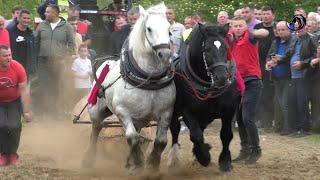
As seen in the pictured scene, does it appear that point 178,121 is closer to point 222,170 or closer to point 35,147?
point 222,170

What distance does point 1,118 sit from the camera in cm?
884

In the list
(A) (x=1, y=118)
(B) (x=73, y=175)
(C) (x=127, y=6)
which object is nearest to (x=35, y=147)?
(A) (x=1, y=118)

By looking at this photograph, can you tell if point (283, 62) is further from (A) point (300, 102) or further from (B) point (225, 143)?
(B) point (225, 143)

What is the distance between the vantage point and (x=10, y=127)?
29.1 feet

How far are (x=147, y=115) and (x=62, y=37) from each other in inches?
220

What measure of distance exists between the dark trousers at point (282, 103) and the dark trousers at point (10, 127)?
4.99 metres

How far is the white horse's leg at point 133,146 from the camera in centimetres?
759

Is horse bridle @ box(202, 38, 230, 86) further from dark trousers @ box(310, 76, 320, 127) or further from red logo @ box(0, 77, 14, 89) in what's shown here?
dark trousers @ box(310, 76, 320, 127)

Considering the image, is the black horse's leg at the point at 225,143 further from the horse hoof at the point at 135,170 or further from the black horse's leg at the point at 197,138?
the horse hoof at the point at 135,170

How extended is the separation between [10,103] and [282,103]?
16.8 feet

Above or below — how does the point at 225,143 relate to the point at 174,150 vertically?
above

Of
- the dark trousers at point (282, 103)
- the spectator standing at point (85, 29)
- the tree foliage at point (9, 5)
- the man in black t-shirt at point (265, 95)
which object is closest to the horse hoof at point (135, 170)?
the dark trousers at point (282, 103)

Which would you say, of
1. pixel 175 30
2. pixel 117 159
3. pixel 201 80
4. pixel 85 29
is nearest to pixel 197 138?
pixel 201 80

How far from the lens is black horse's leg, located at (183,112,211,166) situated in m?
7.68
